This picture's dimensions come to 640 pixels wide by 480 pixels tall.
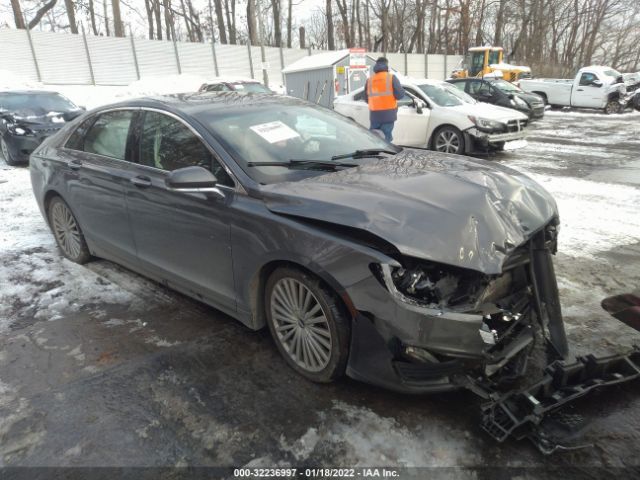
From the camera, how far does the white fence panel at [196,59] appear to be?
2789 cm

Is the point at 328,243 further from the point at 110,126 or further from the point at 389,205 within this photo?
the point at 110,126

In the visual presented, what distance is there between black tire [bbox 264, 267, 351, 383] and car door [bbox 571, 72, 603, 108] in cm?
2084

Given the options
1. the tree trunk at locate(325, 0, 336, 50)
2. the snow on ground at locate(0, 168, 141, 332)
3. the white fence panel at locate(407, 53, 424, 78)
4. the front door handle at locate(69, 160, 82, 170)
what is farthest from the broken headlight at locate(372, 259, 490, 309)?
the tree trunk at locate(325, 0, 336, 50)

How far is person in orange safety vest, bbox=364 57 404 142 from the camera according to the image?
8.55 metres

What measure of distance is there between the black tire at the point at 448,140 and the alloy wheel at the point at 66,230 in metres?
7.37

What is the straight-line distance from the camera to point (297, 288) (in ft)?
8.76

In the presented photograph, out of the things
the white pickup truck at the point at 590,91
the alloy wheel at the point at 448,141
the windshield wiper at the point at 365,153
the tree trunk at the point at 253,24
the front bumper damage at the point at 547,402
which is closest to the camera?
the front bumper damage at the point at 547,402

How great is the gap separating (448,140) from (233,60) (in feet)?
78.1

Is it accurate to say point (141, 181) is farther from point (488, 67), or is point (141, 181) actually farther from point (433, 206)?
point (488, 67)

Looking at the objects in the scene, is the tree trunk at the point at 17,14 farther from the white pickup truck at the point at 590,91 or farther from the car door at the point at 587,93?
the car door at the point at 587,93

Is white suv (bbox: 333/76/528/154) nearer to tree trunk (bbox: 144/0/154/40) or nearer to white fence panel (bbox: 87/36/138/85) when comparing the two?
white fence panel (bbox: 87/36/138/85)

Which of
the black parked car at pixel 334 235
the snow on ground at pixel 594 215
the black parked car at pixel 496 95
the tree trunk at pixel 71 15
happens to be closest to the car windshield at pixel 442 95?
the snow on ground at pixel 594 215

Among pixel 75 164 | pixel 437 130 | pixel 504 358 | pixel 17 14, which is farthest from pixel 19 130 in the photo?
pixel 17 14

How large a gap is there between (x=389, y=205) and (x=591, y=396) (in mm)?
1514
